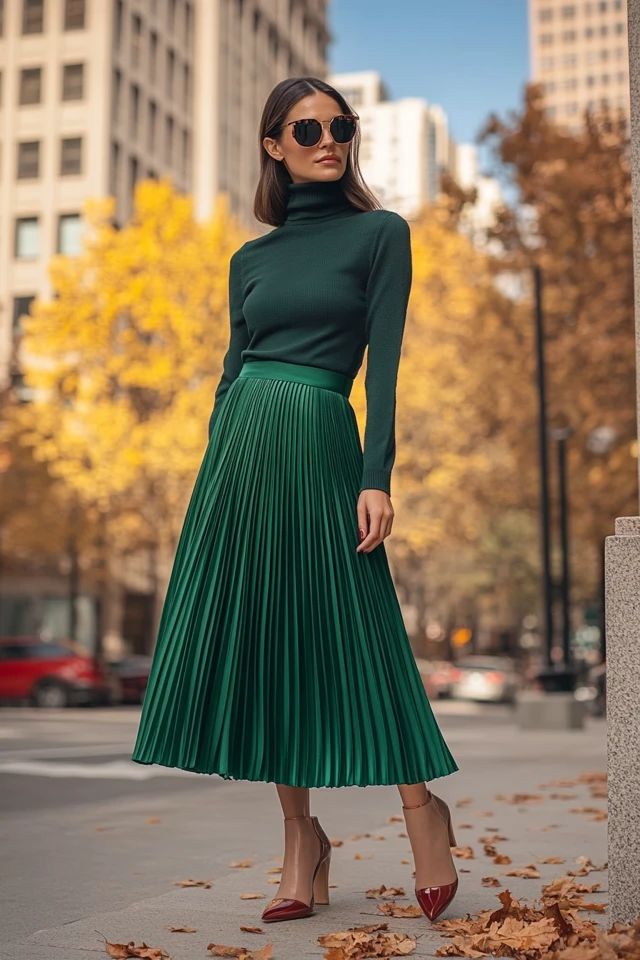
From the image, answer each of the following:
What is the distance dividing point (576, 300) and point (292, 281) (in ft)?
58.3

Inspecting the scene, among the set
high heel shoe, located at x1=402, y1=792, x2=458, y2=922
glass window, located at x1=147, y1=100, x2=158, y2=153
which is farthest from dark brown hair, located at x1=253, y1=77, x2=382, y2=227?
glass window, located at x1=147, y1=100, x2=158, y2=153

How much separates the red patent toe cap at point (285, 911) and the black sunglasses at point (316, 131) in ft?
6.99

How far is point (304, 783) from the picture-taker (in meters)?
3.31

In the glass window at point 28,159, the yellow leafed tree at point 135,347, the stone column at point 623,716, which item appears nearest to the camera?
the stone column at point 623,716

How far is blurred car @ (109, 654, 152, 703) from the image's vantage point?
2964 cm

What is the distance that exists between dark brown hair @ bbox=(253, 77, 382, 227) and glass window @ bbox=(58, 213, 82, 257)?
150ft

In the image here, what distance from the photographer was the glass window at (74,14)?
5012 cm

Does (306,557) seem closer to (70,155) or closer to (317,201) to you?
(317,201)

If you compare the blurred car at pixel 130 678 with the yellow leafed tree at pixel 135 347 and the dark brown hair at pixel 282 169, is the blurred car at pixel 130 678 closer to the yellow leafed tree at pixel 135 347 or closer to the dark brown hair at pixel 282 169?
the yellow leafed tree at pixel 135 347

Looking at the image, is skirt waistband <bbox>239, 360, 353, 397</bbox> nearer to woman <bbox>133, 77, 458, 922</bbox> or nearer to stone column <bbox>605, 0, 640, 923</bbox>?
woman <bbox>133, 77, 458, 922</bbox>

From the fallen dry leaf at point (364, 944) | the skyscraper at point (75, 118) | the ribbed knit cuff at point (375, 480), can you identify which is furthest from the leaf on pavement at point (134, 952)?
the skyscraper at point (75, 118)

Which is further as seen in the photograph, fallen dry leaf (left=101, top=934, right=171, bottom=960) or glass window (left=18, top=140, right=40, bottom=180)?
glass window (left=18, top=140, right=40, bottom=180)

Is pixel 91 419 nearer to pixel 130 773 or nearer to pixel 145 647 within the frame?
pixel 145 647

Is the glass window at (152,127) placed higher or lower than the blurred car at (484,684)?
higher
